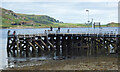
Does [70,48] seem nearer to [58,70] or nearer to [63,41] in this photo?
[63,41]

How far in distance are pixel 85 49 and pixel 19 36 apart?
44.2 ft

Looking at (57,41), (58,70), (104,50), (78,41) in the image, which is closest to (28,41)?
(57,41)

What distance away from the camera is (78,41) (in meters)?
47.4

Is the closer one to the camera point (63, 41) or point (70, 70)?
point (70, 70)

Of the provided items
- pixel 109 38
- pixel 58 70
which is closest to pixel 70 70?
pixel 58 70

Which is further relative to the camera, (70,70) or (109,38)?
(109,38)

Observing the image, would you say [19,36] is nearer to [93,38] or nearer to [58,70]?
[93,38]

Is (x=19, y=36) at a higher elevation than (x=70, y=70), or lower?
higher

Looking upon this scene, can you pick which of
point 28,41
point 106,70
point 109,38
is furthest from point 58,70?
point 109,38

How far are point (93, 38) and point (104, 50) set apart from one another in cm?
315

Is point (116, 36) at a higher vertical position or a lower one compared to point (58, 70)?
higher

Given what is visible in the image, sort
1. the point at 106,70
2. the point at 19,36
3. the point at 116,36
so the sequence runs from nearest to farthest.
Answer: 1. the point at 106,70
2. the point at 116,36
3. the point at 19,36

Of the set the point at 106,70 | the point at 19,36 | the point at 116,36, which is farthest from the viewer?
the point at 19,36

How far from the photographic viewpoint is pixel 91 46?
153 feet
